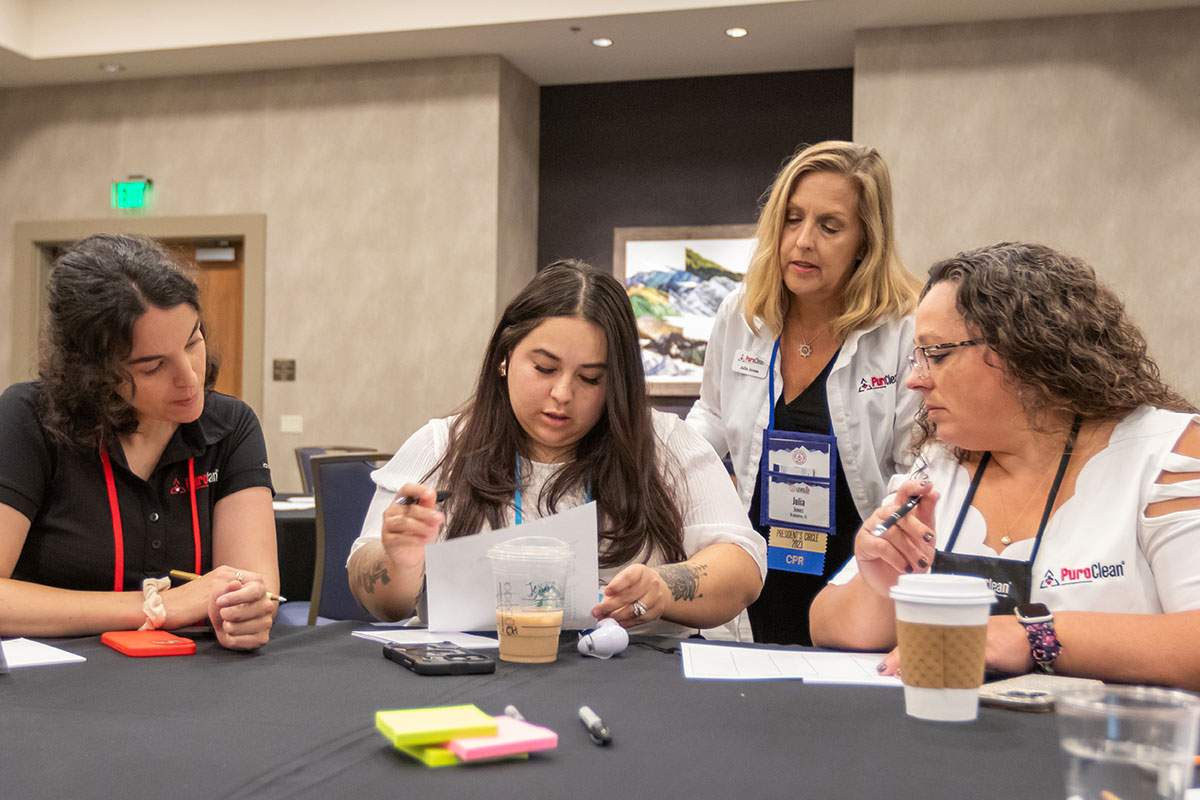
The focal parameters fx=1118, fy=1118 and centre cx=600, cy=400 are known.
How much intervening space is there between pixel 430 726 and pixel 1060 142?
5.73 m

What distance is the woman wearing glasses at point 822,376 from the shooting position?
264 cm

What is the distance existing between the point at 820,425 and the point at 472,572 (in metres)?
1.24

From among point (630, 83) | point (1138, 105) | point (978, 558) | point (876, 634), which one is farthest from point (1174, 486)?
point (630, 83)

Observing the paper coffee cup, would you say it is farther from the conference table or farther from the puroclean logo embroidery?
the puroclean logo embroidery

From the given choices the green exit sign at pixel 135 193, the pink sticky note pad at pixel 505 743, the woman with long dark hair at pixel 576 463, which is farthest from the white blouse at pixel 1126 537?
the green exit sign at pixel 135 193

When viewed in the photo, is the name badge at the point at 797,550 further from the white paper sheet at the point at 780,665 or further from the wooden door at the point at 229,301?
the wooden door at the point at 229,301

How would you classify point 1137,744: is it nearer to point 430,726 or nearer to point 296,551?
point 430,726

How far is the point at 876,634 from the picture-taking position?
1676 mm

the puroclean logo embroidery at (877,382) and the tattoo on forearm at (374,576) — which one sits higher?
the puroclean logo embroidery at (877,382)

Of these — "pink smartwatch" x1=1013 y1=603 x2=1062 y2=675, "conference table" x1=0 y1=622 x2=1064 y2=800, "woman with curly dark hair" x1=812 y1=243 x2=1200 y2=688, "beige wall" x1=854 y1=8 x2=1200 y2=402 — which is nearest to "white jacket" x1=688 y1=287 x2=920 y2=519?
"woman with curly dark hair" x1=812 y1=243 x2=1200 y2=688

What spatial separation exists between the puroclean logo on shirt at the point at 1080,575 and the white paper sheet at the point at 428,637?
2.67 ft

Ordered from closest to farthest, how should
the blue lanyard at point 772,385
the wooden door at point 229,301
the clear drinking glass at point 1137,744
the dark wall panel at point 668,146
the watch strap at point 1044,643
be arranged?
the clear drinking glass at point 1137,744 < the watch strap at point 1044,643 < the blue lanyard at point 772,385 < the dark wall panel at point 668,146 < the wooden door at point 229,301

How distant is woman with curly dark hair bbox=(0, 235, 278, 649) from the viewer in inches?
70.2

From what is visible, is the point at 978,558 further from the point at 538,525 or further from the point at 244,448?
the point at 244,448
